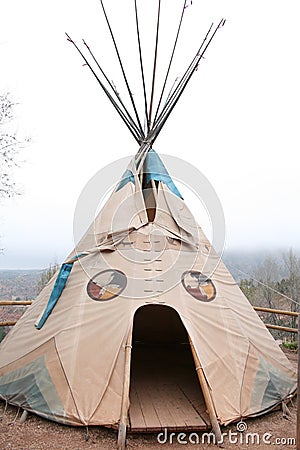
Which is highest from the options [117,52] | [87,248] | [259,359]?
[117,52]

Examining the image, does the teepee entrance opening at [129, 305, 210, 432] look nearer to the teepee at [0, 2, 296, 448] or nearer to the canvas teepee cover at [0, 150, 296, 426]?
the teepee at [0, 2, 296, 448]

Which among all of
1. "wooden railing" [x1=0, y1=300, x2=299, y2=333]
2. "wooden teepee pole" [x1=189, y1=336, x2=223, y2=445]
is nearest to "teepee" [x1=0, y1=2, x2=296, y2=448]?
"wooden teepee pole" [x1=189, y1=336, x2=223, y2=445]

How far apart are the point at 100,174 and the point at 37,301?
1.45 meters

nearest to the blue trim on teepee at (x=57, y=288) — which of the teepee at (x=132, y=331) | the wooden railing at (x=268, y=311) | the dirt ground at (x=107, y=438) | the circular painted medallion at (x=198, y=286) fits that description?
the teepee at (x=132, y=331)

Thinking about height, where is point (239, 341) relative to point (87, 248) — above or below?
below

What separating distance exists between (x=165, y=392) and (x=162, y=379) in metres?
0.36

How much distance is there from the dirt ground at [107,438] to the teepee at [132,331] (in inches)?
3.2

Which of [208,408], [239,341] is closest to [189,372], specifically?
[239,341]

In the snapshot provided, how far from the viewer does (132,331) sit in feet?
11.9

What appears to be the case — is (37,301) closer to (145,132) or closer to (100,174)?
(100,174)

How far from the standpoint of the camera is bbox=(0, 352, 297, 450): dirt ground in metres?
2.74

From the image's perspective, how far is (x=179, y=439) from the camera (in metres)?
2.87

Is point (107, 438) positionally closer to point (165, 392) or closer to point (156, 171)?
point (165, 392)

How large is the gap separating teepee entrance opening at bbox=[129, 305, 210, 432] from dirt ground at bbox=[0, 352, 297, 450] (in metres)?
0.09
